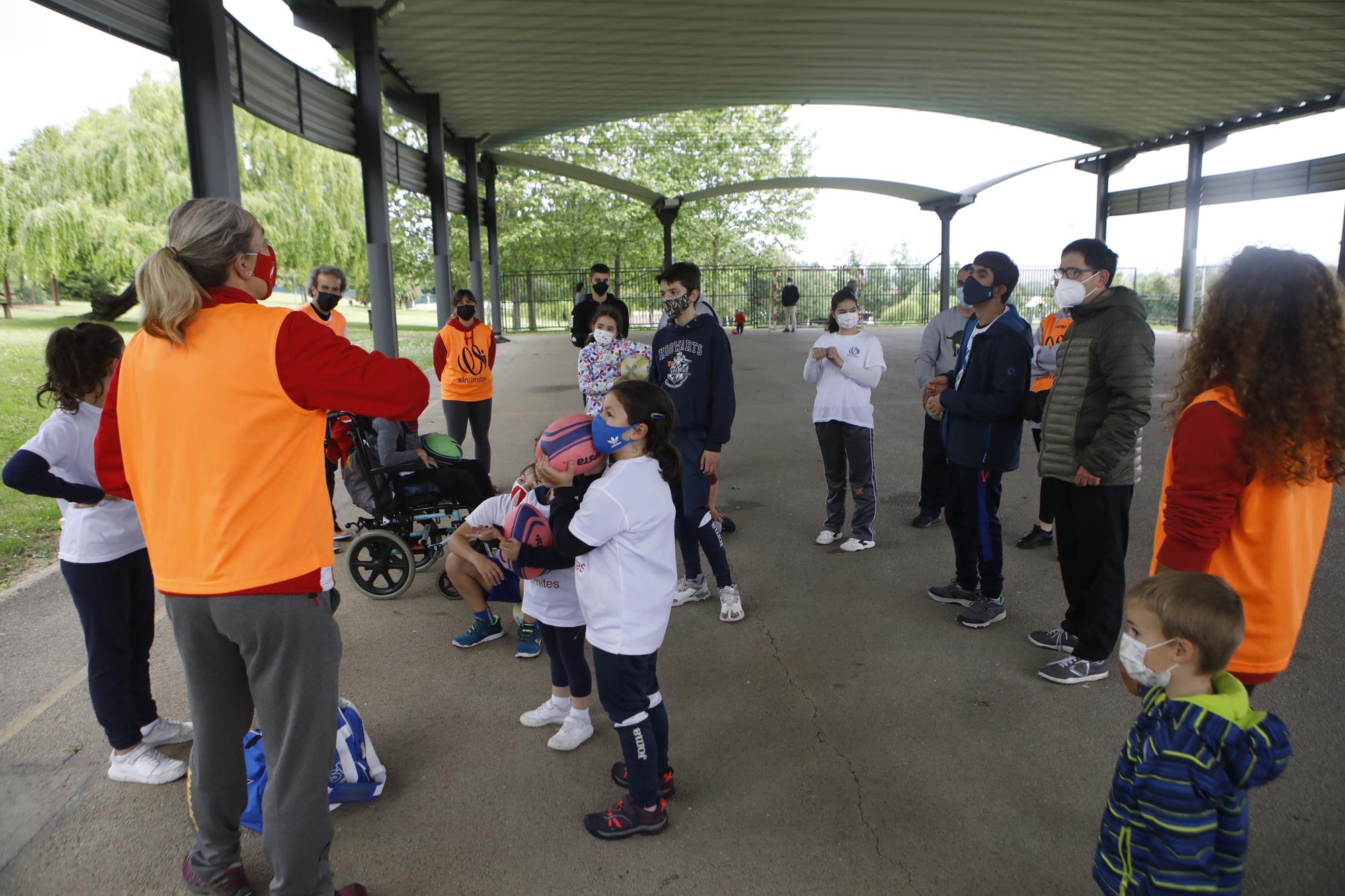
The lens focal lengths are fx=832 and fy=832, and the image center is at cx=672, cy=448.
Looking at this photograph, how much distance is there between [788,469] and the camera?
28.7ft

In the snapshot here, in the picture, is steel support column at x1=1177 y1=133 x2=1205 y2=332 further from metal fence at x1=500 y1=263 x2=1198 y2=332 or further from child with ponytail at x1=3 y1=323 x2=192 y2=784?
child with ponytail at x1=3 y1=323 x2=192 y2=784

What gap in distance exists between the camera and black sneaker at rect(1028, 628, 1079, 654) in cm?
437

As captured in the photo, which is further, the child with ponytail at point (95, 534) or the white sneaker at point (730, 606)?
the white sneaker at point (730, 606)

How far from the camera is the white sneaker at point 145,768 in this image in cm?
327

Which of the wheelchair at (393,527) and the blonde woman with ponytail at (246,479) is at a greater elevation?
the blonde woman with ponytail at (246,479)

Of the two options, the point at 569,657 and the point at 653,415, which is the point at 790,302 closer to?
the point at 569,657

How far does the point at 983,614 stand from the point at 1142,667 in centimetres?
281

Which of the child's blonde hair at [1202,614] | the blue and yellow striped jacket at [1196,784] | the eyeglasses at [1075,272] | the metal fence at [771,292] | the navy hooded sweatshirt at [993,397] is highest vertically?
the metal fence at [771,292]

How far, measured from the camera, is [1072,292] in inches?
152

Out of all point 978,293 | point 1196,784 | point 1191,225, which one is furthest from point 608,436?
point 1191,225

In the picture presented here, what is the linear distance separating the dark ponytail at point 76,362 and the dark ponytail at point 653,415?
1.95 metres

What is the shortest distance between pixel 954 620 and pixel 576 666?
2.45m

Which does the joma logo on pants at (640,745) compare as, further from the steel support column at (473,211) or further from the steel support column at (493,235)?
the steel support column at (493,235)

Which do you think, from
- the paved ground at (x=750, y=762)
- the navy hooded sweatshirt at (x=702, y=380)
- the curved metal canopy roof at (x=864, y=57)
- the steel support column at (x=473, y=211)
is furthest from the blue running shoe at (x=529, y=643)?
the steel support column at (x=473, y=211)
